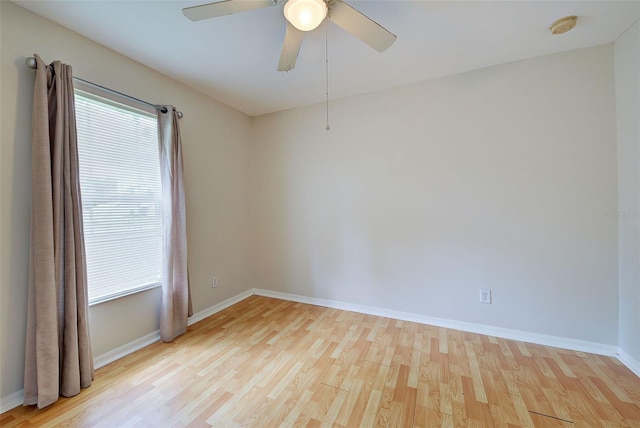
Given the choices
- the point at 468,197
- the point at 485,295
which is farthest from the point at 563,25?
the point at 485,295

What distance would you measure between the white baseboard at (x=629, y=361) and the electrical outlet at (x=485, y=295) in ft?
2.90

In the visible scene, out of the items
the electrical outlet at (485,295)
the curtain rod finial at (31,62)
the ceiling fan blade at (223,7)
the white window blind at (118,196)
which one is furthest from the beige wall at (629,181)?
the curtain rod finial at (31,62)

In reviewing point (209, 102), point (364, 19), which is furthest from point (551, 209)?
point (209, 102)

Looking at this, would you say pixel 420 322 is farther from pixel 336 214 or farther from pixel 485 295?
pixel 336 214

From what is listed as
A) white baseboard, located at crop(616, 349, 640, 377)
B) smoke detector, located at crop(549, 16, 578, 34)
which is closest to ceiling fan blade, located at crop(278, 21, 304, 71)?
smoke detector, located at crop(549, 16, 578, 34)

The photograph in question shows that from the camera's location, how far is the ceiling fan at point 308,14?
1173 millimetres

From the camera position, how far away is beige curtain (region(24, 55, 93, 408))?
4.89 feet

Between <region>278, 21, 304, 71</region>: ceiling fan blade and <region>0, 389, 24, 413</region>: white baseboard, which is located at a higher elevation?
<region>278, 21, 304, 71</region>: ceiling fan blade

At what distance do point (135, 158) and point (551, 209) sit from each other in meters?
3.61

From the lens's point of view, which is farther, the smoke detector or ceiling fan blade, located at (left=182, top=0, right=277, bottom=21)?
the smoke detector

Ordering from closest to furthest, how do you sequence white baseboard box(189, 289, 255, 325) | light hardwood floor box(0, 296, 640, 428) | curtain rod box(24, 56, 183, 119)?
light hardwood floor box(0, 296, 640, 428) → curtain rod box(24, 56, 183, 119) → white baseboard box(189, 289, 255, 325)

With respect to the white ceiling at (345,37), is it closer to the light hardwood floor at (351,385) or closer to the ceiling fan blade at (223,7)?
the ceiling fan blade at (223,7)

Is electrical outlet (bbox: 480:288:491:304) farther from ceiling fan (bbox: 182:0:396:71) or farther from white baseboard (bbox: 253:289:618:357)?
ceiling fan (bbox: 182:0:396:71)

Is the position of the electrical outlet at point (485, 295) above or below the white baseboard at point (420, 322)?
above
